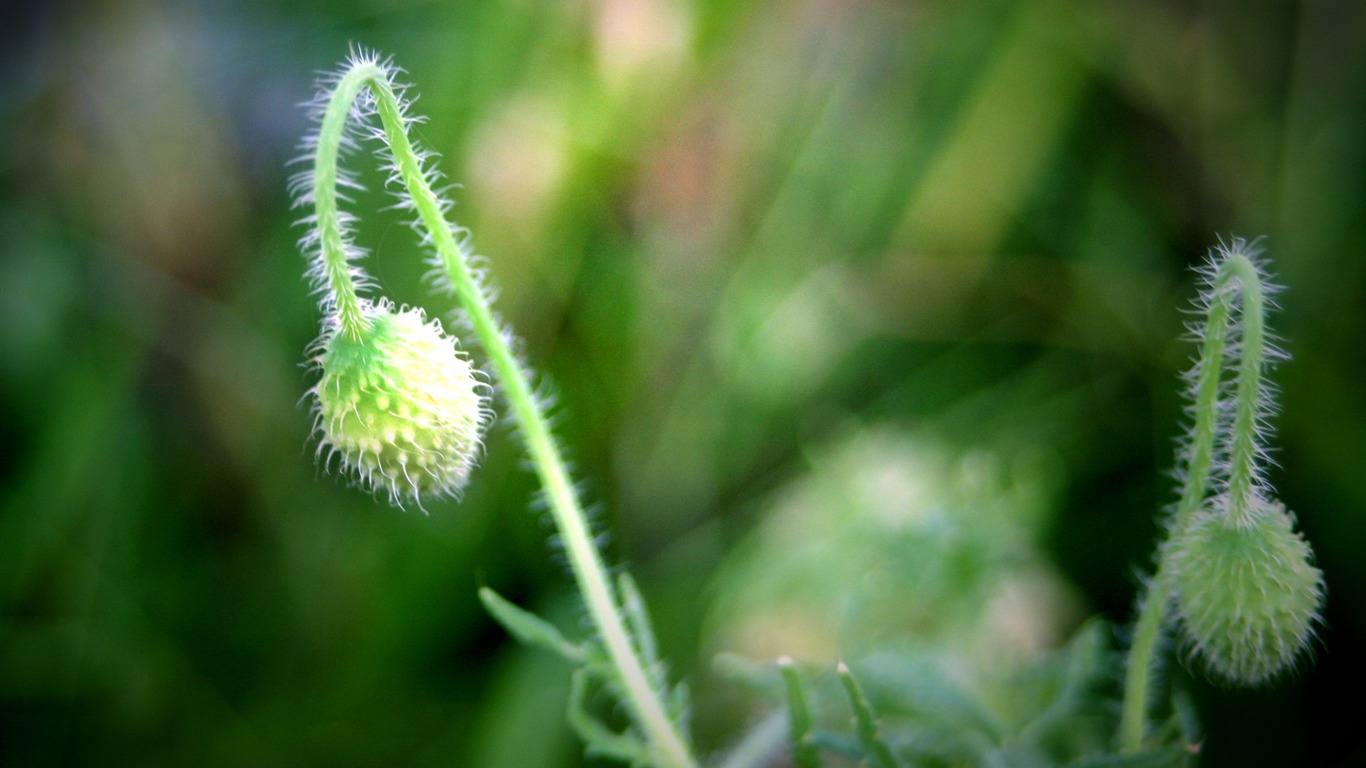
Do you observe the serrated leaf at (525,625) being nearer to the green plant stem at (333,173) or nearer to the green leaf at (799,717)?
the green leaf at (799,717)

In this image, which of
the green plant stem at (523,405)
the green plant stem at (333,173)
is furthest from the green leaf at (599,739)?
the green plant stem at (333,173)

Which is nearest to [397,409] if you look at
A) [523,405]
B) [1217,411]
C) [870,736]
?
[523,405]

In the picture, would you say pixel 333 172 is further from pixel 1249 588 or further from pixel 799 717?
pixel 1249 588

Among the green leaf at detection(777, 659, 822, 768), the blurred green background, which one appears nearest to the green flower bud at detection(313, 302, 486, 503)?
the green leaf at detection(777, 659, 822, 768)

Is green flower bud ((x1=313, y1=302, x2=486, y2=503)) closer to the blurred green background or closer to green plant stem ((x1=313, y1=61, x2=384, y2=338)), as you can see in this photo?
green plant stem ((x1=313, y1=61, x2=384, y2=338))

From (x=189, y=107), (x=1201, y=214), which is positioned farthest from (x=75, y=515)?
(x=1201, y=214)
